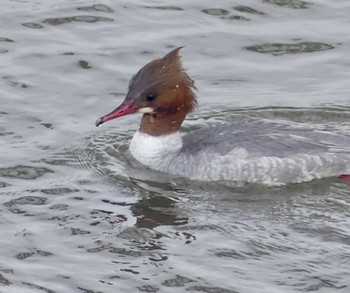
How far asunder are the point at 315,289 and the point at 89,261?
1.77 m

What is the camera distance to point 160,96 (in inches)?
467

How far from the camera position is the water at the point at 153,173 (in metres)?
9.60

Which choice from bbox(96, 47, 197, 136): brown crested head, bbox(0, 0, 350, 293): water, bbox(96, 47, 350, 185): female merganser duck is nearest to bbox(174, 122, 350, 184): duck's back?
bbox(96, 47, 350, 185): female merganser duck

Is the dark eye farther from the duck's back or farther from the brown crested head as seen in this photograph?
the duck's back

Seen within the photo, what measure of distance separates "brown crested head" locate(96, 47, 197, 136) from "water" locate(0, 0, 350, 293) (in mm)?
502

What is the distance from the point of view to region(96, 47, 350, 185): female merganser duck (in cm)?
1162

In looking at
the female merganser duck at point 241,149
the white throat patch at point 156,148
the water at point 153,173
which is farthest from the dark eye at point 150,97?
the water at point 153,173

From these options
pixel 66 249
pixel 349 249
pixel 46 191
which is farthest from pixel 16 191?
pixel 349 249

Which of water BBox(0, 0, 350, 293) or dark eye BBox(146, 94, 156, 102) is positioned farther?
dark eye BBox(146, 94, 156, 102)

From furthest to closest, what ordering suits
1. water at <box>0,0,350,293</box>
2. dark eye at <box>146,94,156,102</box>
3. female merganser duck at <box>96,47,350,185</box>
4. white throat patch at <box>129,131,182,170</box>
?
white throat patch at <box>129,131,182,170</box>, dark eye at <box>146,94,156,102</box>, female merganser duck at <box>96,47,350,185</box>, water at <box>0,0,350,293</box>

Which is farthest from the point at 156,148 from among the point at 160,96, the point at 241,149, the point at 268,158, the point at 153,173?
the point at 268,158

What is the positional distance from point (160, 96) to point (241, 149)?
928 millimetres

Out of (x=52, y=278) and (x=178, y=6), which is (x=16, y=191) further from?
(x=178, y=6)

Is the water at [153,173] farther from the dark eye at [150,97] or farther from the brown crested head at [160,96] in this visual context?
the dark eye at [150,97]
